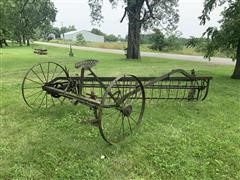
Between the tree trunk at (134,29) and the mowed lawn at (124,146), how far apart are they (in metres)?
14.8

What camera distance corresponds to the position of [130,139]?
15.5 ft

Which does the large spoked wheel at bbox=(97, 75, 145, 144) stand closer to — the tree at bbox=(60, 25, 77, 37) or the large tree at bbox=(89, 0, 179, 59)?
the large tree at bbox=(89, 0, 179, 59)

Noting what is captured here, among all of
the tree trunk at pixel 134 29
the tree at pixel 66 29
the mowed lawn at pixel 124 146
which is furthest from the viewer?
the tree at pixel 66 29

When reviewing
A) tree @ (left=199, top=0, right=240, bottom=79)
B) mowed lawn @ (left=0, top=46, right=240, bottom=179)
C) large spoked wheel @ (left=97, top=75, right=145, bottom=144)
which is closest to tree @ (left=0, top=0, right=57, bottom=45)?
tree @ (left=199, top=0, right=240, bottom=79)

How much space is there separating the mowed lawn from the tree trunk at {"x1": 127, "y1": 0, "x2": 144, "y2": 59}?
1482 centimetres

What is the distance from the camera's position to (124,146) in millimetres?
4469

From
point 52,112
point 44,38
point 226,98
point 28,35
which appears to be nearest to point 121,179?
point 52,112

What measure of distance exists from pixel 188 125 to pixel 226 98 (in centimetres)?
285

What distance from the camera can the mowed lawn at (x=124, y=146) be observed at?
12.4 feet

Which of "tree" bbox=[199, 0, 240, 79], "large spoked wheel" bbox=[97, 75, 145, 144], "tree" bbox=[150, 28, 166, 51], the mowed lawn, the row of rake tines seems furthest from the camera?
"tree" bbox=[150, 28, 166, 51]

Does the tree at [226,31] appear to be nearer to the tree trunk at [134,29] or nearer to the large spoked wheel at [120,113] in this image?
the large spoked wheel at [120,113]

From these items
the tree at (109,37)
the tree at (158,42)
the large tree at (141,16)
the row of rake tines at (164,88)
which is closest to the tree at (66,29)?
the tree at (109,37)

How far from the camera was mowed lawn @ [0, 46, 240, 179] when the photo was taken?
3767 millimetres

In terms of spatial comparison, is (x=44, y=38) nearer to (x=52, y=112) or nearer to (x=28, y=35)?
(x=28, y=35)
